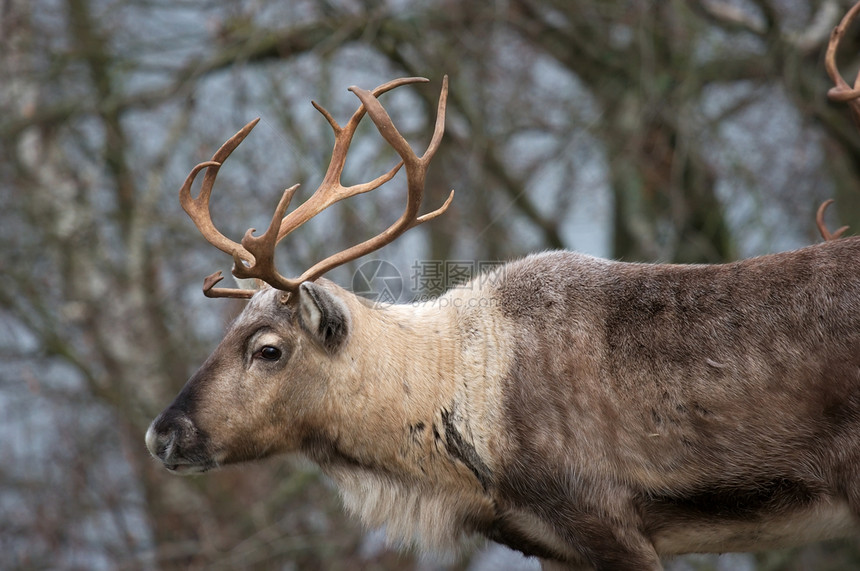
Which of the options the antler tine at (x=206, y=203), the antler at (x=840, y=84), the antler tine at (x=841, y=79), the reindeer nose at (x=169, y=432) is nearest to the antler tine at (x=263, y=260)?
the antler tine at (x=206, y=203)

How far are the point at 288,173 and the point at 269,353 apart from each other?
545 centimetres

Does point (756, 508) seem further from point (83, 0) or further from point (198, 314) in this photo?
point (83, 0)

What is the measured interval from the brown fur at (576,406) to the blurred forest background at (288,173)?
13.2 feet

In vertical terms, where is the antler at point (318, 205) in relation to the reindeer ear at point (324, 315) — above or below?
above

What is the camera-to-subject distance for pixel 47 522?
10.4 meters

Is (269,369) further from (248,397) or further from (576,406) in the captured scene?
(576,406)

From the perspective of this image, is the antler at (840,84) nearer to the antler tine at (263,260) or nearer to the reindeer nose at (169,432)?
the antler tine at (263,260)

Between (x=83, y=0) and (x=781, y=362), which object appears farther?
(x=83, y=0)

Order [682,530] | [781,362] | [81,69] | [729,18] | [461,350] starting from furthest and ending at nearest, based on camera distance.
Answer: [81,69] < [729,18] < [461,350] < [682,530] < [781,362]

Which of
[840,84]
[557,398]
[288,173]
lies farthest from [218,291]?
[288,173]

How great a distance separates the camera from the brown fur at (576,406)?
13.2ft

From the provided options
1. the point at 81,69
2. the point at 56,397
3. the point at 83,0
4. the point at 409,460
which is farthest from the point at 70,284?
the point at 409,460

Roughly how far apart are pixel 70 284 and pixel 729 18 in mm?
7825

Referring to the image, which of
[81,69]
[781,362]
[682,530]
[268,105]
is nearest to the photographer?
[781,362]
